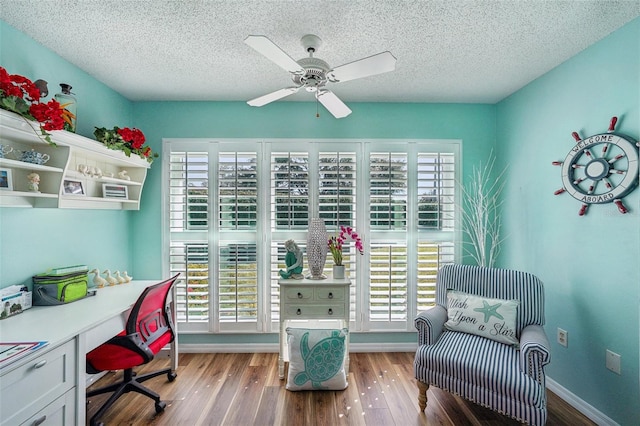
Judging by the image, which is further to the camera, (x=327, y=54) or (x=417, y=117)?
(x=417, y=117)

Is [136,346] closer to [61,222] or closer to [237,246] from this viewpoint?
[61,222]

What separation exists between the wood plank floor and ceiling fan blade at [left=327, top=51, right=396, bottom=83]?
214 cm

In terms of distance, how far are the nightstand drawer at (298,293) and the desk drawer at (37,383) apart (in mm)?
1397

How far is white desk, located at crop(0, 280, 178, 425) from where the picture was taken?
131 cm

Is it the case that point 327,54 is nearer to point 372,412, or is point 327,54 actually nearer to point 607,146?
point 607,146

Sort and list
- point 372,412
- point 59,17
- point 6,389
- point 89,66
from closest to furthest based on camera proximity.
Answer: point 6,389
point 59,17
point 372,412
point 89,66

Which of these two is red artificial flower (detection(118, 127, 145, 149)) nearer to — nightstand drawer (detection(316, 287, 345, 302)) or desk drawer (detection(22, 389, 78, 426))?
desk drawer (detection(22, 389, 78, 426))

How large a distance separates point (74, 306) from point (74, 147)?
40.3 inches

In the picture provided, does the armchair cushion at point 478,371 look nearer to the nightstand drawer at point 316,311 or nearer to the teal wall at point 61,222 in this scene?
the nightstand drawer at point 316,311

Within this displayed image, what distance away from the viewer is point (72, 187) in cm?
215

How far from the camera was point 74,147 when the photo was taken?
1.99 meters

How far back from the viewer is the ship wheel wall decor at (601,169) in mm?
1841

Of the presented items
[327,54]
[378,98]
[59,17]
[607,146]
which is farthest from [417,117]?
[59,17]

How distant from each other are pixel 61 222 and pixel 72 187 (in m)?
0.30
